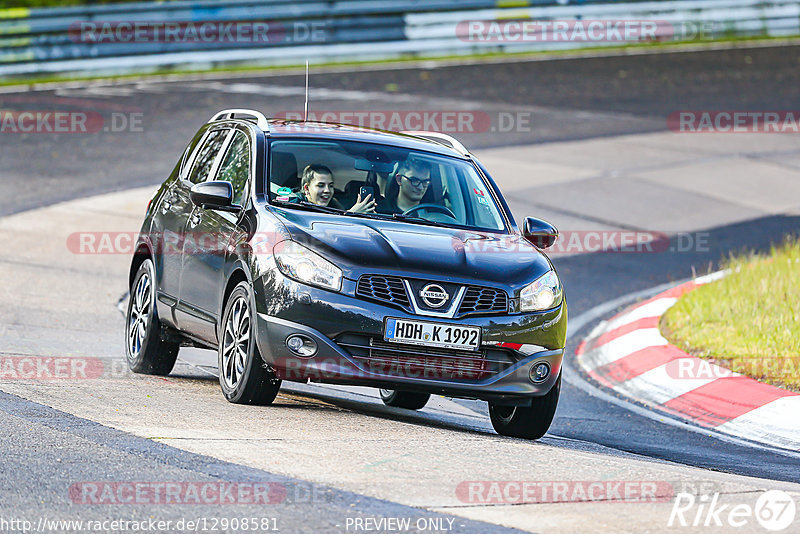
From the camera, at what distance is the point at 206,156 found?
944cm

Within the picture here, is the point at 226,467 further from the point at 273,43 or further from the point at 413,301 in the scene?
the point at 273,43

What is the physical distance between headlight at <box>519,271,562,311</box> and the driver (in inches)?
43.3

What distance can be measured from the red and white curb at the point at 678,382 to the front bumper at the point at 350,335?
79.7 inches

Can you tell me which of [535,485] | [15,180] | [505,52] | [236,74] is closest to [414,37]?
[505,52]

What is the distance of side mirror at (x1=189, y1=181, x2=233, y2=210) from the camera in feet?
26.9

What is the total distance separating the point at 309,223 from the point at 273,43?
18615mm

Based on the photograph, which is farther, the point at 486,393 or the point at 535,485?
the point at 486,393


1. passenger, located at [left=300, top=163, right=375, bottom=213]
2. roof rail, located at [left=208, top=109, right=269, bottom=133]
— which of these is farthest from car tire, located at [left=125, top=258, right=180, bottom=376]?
passenger, located at [left=300, top=163, right=375, bottom=213]

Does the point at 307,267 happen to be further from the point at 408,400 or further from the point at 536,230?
the point at 408,400

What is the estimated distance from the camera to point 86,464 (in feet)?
19.8

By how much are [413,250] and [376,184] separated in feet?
3.51

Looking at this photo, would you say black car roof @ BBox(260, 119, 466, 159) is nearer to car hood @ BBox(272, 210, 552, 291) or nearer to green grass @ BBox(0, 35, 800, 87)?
car hood @ BBox(272, 210, 552, 291)

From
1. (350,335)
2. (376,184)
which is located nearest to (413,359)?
(350,335)

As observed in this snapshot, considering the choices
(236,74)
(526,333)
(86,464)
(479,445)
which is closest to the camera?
(86,464)
